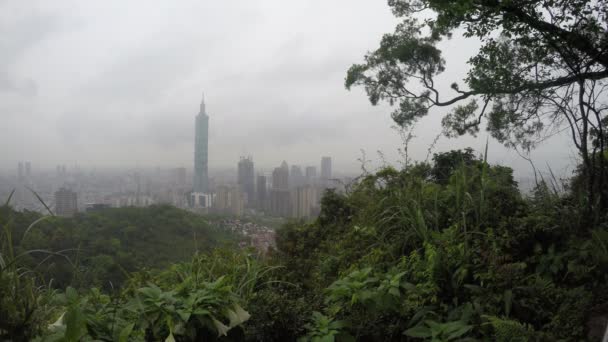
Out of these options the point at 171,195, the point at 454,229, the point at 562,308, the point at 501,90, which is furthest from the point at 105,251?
the point at 501,90

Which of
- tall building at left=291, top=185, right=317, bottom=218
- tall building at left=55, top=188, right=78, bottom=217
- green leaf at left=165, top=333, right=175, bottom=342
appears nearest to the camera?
green leaf at left=165, top=333, right=175, bottom=342

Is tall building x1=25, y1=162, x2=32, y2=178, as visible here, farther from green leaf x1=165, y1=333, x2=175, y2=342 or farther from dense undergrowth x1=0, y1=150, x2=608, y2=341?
green leaf x1=165, y1=333, x2=175, y2=342

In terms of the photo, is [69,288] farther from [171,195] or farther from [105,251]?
[171,195]

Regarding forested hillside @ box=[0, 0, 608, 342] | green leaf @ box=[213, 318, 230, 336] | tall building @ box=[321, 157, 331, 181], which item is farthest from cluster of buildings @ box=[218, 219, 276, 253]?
green leaf @ box=[213, 318, 230, 336]

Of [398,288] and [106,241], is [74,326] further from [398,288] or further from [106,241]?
[106,241]

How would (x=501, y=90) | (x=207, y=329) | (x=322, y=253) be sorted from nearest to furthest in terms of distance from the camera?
(x=207, y=329), (x=322, y=253), (x=501, y=90)

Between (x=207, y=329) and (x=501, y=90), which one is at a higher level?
(x=501, y=90)
